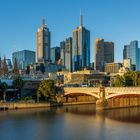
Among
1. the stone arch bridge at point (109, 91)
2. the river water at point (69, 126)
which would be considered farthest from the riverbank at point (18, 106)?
the stone arch bridge at point (109, 91)

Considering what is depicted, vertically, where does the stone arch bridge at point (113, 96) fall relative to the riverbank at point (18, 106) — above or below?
above

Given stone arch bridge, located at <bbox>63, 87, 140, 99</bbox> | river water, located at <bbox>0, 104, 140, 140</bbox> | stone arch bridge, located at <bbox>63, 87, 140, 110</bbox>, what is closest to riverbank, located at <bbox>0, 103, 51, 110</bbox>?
river water, located at <bbox>0, 104, 140, 140</bbox>

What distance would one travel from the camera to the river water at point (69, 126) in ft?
170

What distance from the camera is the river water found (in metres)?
51.9

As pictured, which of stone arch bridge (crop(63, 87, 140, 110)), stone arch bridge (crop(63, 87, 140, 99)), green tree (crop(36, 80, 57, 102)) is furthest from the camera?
green tree (crop(36, 80, 57, 102))

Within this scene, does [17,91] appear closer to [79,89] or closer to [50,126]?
[79,89]

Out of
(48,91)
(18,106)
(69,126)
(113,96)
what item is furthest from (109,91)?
(69,126)

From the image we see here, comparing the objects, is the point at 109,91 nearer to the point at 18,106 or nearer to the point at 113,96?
the point at 113,96

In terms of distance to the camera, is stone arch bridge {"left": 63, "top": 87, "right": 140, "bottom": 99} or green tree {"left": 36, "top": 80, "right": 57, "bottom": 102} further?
green tree {"left": 36, "top": 80, "right": 57, "bottom": 102}

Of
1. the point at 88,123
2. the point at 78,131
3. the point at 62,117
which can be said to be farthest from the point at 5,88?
the point at 78,131

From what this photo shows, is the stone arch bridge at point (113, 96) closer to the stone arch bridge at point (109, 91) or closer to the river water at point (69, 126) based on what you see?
the stone arch bridge at point (109, 91)

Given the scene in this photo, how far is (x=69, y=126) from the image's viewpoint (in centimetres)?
6109

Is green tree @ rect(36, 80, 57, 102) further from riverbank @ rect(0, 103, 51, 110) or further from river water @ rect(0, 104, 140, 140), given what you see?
river water @ rect(0, 104, 140, 140)

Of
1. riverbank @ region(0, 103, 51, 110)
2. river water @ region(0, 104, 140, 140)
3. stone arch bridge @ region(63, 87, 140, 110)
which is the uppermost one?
stone arch bridge @ region(63, 87, 140, 110)
